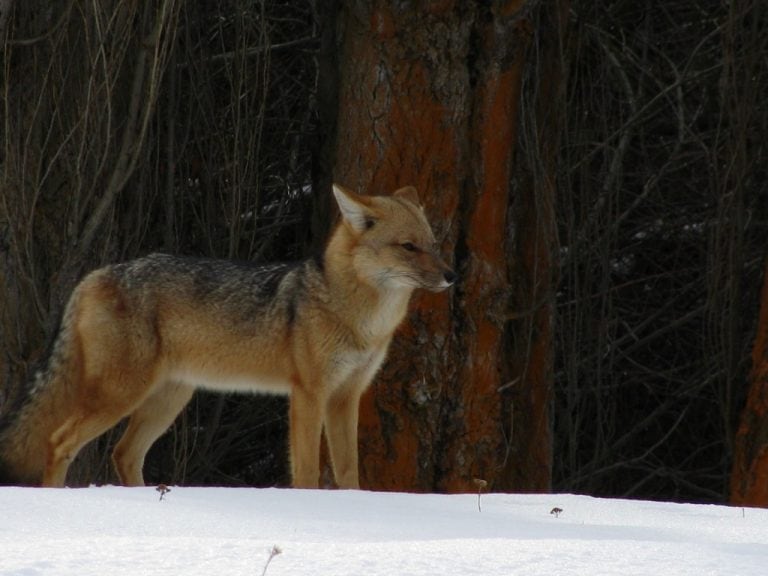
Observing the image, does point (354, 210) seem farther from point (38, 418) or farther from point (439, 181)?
point (38, 418)

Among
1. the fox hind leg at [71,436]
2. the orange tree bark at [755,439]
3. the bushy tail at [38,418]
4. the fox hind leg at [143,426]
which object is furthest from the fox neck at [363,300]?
the orange tree bark at [755,439]

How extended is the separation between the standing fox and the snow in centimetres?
149

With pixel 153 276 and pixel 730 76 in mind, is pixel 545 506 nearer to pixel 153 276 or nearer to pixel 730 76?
pixel 153 276

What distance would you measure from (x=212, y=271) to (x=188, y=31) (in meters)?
2.62

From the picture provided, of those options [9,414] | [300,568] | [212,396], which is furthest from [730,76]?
[300,568]

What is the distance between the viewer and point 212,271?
25.9 ft

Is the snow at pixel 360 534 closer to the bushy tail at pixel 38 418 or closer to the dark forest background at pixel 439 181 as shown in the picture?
the bushy tail at pixel 38 418

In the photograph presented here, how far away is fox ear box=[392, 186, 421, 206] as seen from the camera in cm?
762

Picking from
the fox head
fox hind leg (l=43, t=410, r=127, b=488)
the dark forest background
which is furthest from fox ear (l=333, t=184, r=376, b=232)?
fox hind leg (l=43, t=410, r=127, b=488)

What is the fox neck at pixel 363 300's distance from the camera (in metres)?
7.39

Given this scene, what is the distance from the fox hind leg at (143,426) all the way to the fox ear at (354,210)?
1.43 m

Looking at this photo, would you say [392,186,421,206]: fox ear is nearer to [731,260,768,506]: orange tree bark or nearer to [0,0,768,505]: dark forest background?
[0,0,768,505]: dark forest background

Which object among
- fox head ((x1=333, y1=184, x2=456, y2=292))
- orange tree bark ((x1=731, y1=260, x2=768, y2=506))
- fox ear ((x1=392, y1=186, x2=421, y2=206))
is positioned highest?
fox ear ((x1=392, y1=186, x2=421, y2=206))

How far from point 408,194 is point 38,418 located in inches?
93.7
